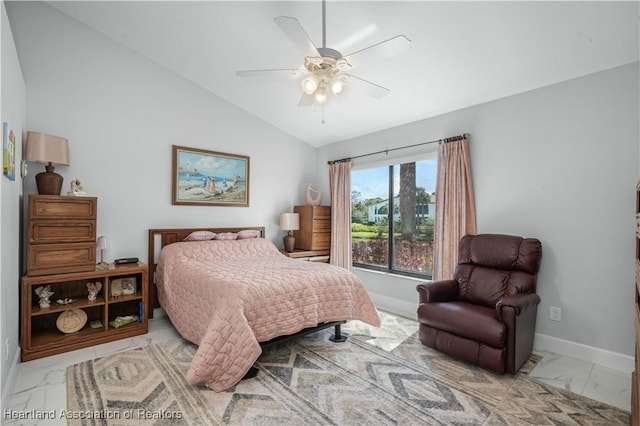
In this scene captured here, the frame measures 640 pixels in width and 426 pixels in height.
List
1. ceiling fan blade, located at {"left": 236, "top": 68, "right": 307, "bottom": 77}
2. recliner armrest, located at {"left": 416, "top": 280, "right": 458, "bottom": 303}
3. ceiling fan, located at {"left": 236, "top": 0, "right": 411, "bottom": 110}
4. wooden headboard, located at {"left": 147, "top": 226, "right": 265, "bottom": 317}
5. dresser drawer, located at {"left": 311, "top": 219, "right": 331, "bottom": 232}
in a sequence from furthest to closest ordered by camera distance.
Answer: dresser drawer, located at {"left": 311, "top": 219, "right": 331, "bottom": 232} → wooden headboard, located at {"left": 147, "top": 226, "right": 265, "bottom": 317} → recliner armrest, located at {"left": 416, "top": 280, "right": 458, "bottom": 303} → ceiling fan blade, located at {"left": 236, "top": 68, "right": 307, "bottom": 77} → ceiling fan, located at {"left": 236, "top": 0, "right": 411, "bottom": 110}

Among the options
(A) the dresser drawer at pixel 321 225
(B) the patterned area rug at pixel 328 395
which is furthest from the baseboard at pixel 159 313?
(A) the dresser drawer at pixel 321 225

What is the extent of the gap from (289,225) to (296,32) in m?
3.20

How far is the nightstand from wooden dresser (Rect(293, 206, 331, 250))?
2.5 inches

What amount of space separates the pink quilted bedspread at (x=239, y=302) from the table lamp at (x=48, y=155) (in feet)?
4.06

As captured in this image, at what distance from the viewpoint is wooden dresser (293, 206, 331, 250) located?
4.94 meters

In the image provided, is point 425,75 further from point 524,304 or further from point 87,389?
point 87,389

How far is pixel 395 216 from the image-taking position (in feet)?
14.6

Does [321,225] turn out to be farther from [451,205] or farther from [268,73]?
[268,73]

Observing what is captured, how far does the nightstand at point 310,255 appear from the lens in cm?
472

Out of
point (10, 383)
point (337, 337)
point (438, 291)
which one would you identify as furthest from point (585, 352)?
point (10, 383)

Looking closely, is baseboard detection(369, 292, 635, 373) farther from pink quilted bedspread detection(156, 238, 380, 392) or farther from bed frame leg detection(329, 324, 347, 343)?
bed frame leg detection(329, 324, 347, 343)

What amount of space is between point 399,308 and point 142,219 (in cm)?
342

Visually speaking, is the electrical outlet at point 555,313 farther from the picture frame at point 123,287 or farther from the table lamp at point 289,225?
the picture frame at point 123,287

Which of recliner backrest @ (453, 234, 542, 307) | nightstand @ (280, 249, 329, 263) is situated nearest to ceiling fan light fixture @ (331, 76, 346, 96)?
recliner backrest @ (453, 234, 542, 307)
